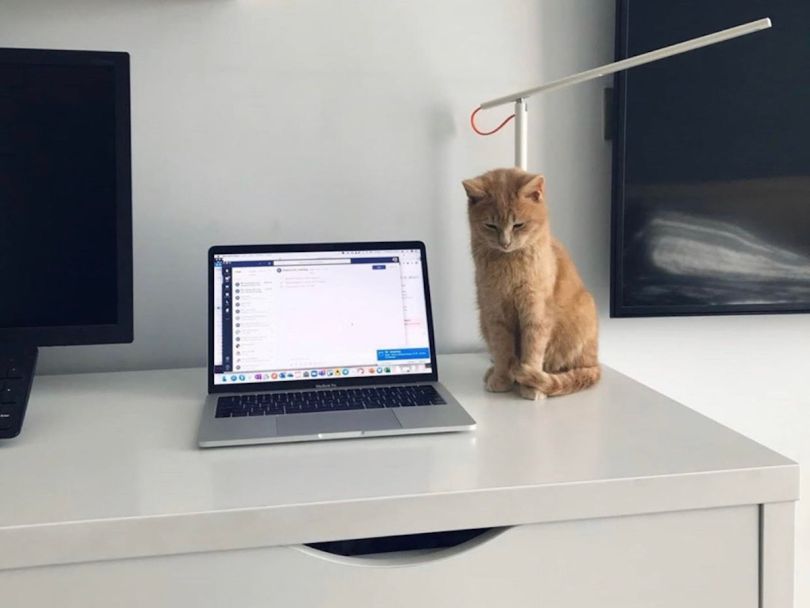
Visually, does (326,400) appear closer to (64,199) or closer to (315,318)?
(315,318)

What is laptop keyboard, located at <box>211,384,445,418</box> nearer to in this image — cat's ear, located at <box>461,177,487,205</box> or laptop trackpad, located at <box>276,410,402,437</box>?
laptop trackpad, located at <box>276,410,402,437</box>

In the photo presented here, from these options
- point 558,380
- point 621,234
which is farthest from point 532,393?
point 621,234

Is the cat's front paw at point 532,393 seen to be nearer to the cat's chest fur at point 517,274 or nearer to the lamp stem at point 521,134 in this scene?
the cat's chest fur at point 517,274

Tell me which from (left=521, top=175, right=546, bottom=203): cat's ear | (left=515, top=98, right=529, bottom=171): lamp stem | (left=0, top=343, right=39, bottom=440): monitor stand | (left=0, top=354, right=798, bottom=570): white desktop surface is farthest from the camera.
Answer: (left=515, top=98, right=529, bottom=171): lamp stem

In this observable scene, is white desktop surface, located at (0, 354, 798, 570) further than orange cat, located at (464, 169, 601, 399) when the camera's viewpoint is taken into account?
No

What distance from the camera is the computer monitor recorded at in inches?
35.9

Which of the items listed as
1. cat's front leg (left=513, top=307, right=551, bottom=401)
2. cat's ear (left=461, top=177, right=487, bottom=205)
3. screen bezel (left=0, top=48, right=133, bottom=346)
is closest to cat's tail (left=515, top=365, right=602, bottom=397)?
cat's front leg (left=513, top=307, right=551, bottom=401)

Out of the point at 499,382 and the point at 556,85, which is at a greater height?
the point at 556,85

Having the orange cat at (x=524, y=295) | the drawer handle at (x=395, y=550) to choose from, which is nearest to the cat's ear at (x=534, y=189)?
the orange cat at (x=524, y=295)

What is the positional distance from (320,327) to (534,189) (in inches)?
12.4

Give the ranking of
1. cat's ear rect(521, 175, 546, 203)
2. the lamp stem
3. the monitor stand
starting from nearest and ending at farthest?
the monitor stand
cat's ear rect(521, 175, 546, 203)
the lamp stem

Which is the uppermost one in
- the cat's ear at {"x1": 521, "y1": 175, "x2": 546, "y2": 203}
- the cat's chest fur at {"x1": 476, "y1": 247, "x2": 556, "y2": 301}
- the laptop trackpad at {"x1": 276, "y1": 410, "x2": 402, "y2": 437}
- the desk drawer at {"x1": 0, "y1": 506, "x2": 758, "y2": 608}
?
the cat's ear at {"x1": 521, "y1": 175, "x2": 546, "y2": 203}

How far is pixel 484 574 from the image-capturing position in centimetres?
72

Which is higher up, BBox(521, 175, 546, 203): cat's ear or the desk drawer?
BBox(521, 175, 546, 203): cat's ear
